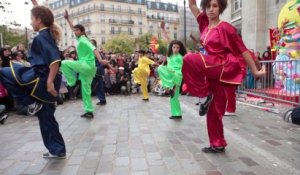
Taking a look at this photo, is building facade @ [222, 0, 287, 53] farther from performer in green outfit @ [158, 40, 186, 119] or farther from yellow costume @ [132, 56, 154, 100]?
performer in green outfit @ [158, 40, 186, 119]

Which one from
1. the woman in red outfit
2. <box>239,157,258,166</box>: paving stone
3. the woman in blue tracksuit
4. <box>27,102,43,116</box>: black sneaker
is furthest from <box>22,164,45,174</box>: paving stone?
<box>239,157,258,166</box>: paving stone

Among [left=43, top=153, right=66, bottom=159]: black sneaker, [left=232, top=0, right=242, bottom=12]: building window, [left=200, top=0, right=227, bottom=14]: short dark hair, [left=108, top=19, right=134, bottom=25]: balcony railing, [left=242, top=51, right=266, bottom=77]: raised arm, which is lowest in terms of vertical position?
[left=43, top=153, right=66, bottom=159]: black sneaker

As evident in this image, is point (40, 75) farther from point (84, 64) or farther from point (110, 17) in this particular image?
point (110, 17)

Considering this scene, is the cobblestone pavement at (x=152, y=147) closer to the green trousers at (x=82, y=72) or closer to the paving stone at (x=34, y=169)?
the paving stone at (x=34, y=169)

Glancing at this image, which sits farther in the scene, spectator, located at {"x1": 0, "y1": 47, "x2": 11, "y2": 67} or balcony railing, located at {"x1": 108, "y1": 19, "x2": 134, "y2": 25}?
balcony railing, located at {"x1": 108, "y1": 19, "x2": 134, "y2": 25}

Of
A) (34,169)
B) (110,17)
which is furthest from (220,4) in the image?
(110,17)

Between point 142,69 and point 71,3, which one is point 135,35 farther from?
point 142,69

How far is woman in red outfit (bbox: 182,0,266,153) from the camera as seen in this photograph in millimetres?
4852

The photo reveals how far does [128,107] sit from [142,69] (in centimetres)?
278

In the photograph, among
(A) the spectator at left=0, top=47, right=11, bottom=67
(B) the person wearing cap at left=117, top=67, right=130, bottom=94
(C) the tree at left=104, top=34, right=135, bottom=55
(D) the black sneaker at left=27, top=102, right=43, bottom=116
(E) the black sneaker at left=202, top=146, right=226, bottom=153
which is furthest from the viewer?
(C) the tree at left=104, top=34, right=135, bottom=55

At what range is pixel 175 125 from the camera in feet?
24.1

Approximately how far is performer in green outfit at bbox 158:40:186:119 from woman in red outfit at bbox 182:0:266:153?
2749mm

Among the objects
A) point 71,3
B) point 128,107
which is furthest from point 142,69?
point 71,3

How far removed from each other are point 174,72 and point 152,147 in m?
2.69
